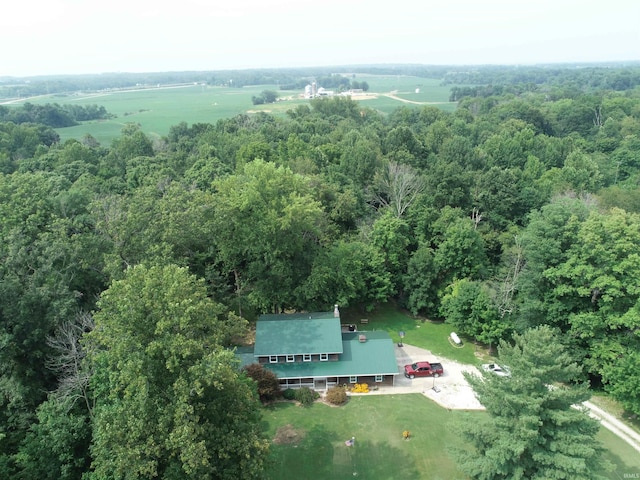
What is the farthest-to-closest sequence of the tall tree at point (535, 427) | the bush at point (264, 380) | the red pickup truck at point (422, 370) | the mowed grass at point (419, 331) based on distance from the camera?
1. the mowed grass at point (419, 331)
2. the red pickup truck at point (422, 370)
3. the bush at point (264, 380)
4. the tall tree at point (535, 427)

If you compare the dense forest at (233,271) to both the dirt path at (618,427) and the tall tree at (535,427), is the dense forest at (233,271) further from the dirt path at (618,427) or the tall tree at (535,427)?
the tall tree at (535,427)

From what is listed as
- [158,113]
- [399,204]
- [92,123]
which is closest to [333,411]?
[399,204]

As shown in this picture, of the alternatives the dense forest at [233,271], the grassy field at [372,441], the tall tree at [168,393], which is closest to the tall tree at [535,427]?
the grassy field at [372,441]

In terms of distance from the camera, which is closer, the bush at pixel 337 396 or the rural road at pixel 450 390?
the rural road at pixel 450 390

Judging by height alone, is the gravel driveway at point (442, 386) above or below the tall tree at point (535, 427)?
below

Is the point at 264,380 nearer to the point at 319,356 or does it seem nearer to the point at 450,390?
the point at 319,356

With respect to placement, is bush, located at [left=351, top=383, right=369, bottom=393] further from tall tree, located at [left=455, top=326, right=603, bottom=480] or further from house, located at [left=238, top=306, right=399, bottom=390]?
tall tree, located at [left=455, top=326, right=603, bottom=480]

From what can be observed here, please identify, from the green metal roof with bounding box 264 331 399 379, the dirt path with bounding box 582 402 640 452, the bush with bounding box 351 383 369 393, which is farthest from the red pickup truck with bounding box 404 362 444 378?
the dirt path with bounding box 582 402 640 452

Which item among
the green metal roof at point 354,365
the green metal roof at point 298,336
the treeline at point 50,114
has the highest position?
the treeline at point 50,114

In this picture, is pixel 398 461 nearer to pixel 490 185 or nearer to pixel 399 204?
pixel 399 204
